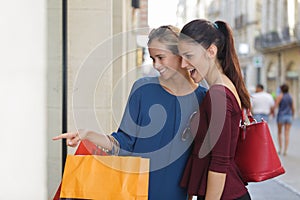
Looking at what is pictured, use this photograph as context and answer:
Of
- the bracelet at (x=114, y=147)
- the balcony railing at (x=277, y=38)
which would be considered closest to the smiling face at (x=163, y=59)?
the bracelet at (x=114, y=147)

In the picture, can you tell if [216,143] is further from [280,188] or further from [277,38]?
[277,38]

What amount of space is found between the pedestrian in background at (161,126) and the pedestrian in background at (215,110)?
7cm

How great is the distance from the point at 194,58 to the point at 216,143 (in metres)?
0.38

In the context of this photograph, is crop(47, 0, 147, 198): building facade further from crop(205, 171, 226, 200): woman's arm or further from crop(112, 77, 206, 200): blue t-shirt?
crop(205, 171, 226, 200): woman's arm

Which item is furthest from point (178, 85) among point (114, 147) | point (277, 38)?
point (277, 38)

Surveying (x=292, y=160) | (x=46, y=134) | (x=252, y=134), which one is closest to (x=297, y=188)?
(x=292, y=160)

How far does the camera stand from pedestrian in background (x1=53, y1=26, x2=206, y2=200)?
2.31m

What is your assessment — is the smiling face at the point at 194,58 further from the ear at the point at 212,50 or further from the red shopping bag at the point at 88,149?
the red shopping bag at the point at 88,149

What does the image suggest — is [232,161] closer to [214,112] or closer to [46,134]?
[214,112]

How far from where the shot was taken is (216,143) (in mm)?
2137

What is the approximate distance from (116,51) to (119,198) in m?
1.17

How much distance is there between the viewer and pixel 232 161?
2.26 metres
